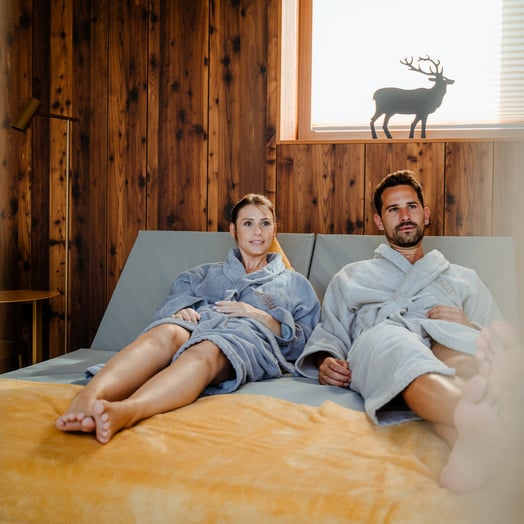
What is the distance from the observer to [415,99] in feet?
7.94

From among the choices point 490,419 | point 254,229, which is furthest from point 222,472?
point 254,229

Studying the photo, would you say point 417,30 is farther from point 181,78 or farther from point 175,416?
point 175,416

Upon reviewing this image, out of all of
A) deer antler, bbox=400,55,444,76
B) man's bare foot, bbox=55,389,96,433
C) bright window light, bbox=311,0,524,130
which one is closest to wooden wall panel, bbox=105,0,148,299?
bright window light, bbox=311,0,524,130

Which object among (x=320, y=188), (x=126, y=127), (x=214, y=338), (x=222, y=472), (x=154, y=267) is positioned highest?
(x=126, y=127)

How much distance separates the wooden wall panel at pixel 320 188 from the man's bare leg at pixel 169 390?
1149 millimetres

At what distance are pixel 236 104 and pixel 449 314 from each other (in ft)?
4.97

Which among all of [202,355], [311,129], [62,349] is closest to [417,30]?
[311,129]

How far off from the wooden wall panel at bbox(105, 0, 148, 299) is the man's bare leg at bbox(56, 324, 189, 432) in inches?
50.9

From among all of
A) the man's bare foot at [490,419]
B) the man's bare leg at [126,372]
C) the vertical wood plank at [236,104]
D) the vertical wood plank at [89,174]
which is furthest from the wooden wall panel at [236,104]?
the man's bare foot at [490,419]

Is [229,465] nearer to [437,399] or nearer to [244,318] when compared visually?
[437,399]

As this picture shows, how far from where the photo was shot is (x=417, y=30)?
97.7 inches

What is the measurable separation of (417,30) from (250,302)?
147cm

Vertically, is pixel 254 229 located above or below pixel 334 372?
above

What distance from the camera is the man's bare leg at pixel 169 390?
1.08m
